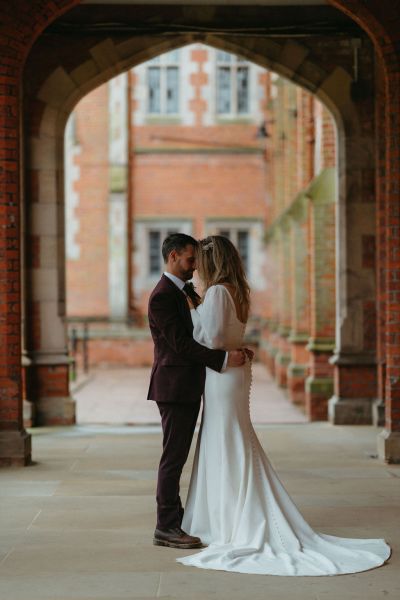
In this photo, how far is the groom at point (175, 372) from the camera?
4.96m

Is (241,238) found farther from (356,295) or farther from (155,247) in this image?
(356,295)

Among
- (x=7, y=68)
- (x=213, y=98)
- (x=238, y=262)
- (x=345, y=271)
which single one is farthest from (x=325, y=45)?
(x=213, y=98)

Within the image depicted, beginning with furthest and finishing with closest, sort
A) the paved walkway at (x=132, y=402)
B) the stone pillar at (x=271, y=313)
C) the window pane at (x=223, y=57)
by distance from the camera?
the window pane at (x=223, y=57), the stone pillar at (x=271, y=313), the paved walkway at (x=132, y=402)

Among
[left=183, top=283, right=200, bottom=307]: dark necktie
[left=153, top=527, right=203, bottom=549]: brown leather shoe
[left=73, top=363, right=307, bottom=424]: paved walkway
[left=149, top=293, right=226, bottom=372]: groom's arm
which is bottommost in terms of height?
[left=73, top=363, right=307, bottom=424]: paved walkway

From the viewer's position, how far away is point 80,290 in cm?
2431

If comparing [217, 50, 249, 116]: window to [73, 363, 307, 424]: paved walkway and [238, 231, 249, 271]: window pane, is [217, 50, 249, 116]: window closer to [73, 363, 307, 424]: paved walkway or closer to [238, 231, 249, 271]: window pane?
[238, 231, 249, 271]: window pane

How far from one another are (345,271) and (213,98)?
15.0 meters

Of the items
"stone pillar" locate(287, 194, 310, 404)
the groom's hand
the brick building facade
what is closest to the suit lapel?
the groom's hand

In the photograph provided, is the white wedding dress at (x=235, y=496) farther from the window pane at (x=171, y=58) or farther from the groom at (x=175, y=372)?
the window pane at (x=171, y=58)

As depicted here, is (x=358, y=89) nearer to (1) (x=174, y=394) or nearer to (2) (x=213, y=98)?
(1) (x=174, y=394)

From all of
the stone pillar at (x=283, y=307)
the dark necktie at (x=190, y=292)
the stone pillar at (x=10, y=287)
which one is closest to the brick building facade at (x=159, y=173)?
the stone pillar at (x=283, y=307)

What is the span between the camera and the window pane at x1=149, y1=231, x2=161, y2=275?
2477 cm

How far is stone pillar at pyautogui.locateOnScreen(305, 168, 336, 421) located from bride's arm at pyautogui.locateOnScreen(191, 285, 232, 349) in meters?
7.76

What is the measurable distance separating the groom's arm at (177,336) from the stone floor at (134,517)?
98 centimetres
